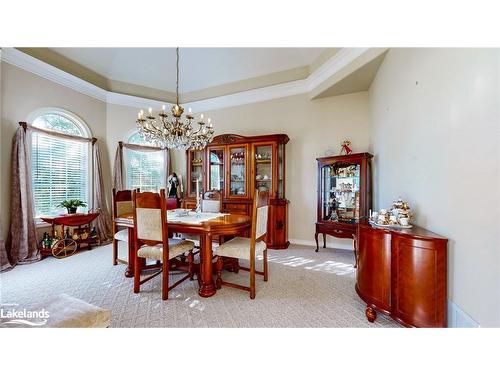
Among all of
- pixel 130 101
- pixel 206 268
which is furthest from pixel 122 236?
pixel 130 101

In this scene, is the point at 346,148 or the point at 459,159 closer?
the point at 459,159

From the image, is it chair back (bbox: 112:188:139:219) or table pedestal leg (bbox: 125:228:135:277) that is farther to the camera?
chair back (bbox: 112:188:139:219)

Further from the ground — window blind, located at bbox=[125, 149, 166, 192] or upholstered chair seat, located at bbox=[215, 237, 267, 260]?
window blind, located at bbox=[125, 149, 166, 192]

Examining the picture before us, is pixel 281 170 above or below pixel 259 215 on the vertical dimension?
above

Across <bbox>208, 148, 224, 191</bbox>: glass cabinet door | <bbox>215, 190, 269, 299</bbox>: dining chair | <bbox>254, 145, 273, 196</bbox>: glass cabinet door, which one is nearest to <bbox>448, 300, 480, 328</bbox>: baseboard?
<bbox>215, 190, 269, 299</bbox>: dining chair

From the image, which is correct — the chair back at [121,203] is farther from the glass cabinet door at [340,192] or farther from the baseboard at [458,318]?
the baseboard at [458,318]

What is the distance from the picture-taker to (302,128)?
3969 millimetres

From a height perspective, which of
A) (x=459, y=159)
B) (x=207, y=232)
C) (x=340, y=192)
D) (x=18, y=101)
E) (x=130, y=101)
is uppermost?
(x=130, y=101)

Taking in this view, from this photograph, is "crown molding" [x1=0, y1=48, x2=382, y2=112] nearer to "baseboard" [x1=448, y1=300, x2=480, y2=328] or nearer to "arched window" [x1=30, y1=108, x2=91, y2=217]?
"arched window" [x1=30, y1=108, x2=91, y2=217]

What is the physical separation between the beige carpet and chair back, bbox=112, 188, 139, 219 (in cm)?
76

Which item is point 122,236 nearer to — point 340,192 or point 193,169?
point 193,169

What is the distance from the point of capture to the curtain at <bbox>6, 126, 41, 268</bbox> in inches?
113

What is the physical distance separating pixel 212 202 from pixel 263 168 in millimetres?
1395

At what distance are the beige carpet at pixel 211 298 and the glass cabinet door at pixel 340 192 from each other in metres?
0.75
